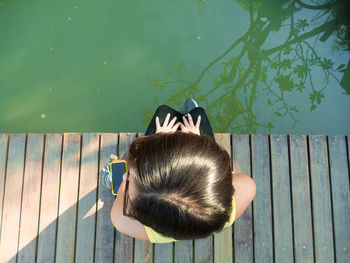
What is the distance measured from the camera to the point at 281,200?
130 cm

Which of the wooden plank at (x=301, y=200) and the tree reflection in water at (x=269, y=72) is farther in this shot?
the tree reflection in water at (x=269, y=72)

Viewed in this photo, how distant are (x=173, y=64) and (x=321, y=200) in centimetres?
121

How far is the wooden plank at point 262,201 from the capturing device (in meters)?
1.26

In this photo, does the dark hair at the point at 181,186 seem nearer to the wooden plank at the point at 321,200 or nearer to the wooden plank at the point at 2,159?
the wooden plank at the point at 321,200

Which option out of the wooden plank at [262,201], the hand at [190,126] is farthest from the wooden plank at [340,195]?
the hand at [190,126]

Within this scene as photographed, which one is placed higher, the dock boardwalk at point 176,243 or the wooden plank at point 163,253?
the dock boardwalk at point 176,243

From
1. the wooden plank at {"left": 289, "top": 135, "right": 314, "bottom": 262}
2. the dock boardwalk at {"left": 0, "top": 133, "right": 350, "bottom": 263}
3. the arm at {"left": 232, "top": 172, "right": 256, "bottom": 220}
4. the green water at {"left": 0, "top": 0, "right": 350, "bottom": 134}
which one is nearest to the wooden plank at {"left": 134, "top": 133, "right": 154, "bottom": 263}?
the dock boardwalk at {"left": 0, "top": 133, "right": 350, "bottom": 263}

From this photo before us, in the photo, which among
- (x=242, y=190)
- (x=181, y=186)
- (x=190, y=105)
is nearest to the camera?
(x=181, y=186)

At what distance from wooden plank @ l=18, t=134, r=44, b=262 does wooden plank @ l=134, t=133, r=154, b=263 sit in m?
0.48

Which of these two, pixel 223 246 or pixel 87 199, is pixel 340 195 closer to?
pixel 223 246

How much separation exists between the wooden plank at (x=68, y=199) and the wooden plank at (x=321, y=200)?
44.6 inches

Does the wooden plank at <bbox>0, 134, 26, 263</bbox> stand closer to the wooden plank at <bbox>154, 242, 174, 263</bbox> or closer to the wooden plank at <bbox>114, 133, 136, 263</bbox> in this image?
the wooden plank at <bbox>114, 133, 136, 263</bbox>

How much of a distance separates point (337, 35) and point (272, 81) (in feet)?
1.87

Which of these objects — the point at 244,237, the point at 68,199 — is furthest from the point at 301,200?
the point at 68,199
